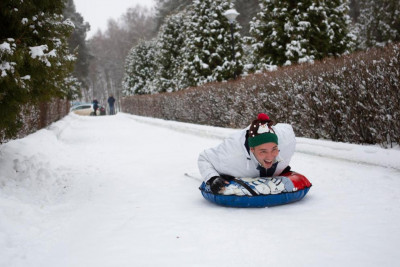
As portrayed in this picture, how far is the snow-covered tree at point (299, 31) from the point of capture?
17.0m

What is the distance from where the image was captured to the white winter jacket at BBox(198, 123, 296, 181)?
3875 millimetres

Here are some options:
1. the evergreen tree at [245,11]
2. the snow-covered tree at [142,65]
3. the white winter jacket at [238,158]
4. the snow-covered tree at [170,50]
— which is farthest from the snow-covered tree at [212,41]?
the snow-covered tree at [142,65]

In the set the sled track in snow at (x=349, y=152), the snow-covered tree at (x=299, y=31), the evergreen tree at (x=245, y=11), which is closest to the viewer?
the sled track in snow at (x=349, y=152)

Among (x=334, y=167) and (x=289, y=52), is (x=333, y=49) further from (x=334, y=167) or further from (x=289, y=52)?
(x=334, y=167)

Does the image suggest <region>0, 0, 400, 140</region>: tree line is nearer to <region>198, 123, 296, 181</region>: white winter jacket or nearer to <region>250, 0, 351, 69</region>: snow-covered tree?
<region>250, 0, 351, 69</region>: snow-covered tree

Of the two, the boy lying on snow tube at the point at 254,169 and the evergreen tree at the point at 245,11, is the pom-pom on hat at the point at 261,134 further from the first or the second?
the evergreen tree at the point at 245,11

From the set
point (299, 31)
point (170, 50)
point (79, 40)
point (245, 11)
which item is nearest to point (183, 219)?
point (299, 31)

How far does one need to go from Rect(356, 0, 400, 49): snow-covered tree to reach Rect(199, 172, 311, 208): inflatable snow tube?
92.2 ft

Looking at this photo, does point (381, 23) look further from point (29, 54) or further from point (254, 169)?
point (29, 54)

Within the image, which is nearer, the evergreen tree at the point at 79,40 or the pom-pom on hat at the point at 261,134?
the pom-pom on hat at the point at 261,134

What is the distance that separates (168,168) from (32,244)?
3.59m

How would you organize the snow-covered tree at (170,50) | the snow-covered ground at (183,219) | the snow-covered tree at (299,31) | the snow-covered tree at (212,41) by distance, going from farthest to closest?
the snow-covered tree at (170,50) < the snow-covered tree at (212,41) < the snow-covered tree at (299,31) < the snow-covered ground at (183,219)

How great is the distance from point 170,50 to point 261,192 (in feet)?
97.6

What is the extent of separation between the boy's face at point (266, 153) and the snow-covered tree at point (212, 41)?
18436 millimetres
